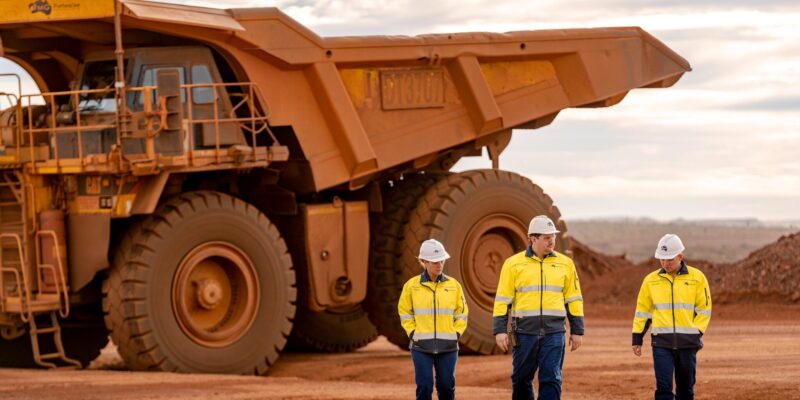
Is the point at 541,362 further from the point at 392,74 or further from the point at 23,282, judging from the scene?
the point at 392,74

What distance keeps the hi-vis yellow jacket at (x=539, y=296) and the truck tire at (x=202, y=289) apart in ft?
17.6

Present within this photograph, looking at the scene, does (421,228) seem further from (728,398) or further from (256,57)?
(728,398)

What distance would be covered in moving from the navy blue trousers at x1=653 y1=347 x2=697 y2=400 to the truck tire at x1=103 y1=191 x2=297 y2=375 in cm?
614

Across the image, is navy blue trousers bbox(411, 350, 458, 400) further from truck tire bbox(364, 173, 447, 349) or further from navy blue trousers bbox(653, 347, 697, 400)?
truck tire bbox(364, 173, 447, 349)

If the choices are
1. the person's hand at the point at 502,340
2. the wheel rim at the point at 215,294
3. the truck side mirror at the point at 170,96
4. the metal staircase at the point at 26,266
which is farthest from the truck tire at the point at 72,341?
the person's hand at the point at 502,340

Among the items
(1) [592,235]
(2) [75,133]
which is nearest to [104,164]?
(2) [75,133]

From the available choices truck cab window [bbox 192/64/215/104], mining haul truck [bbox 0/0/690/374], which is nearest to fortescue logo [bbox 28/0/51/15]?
mining haul truck [bbox 0/0/690/374]

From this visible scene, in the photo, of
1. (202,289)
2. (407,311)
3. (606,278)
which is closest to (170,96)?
(202,289)

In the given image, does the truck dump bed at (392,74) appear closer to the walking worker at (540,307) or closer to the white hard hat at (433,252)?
the white hard hat at (433,252)

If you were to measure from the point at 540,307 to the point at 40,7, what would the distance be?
24.4ft

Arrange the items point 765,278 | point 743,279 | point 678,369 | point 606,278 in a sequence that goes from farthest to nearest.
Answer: point 606,278, point 743,279, point 765,278, point 678,369

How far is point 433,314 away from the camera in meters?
12.0

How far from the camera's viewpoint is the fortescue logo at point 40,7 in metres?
16.5

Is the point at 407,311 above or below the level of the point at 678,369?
above
